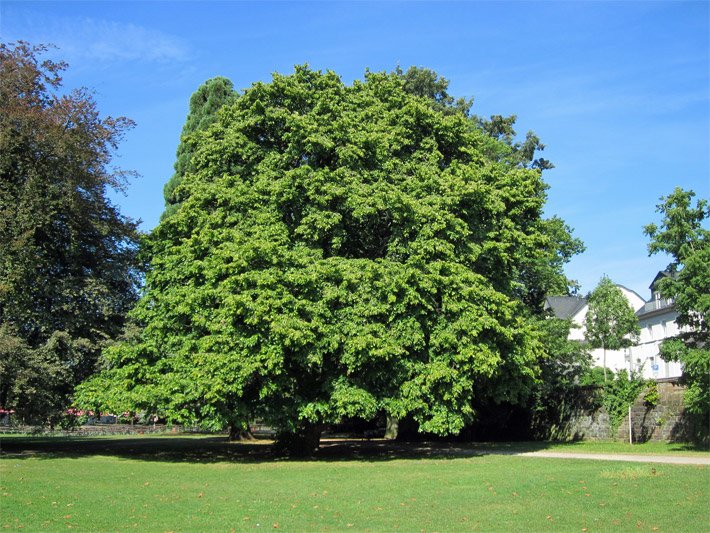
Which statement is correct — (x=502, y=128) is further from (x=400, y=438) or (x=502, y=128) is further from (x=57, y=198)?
(x=57, y=198)

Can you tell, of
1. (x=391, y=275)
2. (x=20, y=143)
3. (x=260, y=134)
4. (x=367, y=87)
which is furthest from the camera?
(x=367, y=87)

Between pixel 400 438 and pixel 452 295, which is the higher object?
pixel 452 295

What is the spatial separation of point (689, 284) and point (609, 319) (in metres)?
28.9

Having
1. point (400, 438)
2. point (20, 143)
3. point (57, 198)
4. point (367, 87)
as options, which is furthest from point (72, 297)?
point (400, 438)

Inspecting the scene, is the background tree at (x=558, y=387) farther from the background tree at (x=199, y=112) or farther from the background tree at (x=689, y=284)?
the background tree at (x=199, y=112)

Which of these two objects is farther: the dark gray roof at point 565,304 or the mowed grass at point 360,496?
the dark gray roof at point 565,304

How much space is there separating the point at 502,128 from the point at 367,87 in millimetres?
15427

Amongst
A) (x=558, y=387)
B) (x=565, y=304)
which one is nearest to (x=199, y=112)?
(x=558, y=387)

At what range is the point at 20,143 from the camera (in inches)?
886

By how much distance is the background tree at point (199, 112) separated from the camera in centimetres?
3334

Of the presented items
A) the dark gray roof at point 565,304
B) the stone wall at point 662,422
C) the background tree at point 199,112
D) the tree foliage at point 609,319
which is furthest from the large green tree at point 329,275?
the dark gray roof at point 565,304

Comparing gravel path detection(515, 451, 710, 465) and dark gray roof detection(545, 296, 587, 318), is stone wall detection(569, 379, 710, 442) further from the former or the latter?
dark gray roof detection(545, 296, 587, 318)

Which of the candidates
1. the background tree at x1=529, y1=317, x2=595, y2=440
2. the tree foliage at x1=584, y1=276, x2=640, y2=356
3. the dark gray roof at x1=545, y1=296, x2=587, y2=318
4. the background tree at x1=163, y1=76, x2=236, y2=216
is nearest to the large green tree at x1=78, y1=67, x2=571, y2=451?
the background tree at x1=529, y1=317, x2=595, y2=440

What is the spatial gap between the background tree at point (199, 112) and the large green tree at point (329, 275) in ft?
27.6
